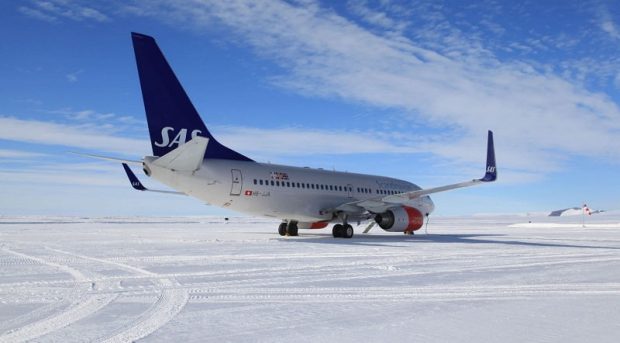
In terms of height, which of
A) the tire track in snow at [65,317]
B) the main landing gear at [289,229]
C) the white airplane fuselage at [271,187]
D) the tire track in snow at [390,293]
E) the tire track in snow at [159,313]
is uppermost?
the white airplane fuselage at [271,187]

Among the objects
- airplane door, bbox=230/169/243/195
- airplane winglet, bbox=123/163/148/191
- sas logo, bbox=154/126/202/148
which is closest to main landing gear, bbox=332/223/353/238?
airplane door, bbox=230/169/243/195

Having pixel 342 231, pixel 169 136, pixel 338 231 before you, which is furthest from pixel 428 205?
pixel 169 136

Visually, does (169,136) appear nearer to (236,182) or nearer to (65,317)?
(236,182)

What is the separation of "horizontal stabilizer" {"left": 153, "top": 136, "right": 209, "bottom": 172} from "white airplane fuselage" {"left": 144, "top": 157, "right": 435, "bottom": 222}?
225 millimetres

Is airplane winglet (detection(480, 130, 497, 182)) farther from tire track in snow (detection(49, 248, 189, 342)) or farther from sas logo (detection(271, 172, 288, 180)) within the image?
tire track in snow (detection(49, 248, 189, 342))

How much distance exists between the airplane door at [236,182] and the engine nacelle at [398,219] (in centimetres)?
654

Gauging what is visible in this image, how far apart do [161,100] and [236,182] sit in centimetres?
384

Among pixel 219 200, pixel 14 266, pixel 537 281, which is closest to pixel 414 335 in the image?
pixel 537 281

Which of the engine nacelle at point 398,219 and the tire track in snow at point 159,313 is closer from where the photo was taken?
the tire track in snow at point 159,313

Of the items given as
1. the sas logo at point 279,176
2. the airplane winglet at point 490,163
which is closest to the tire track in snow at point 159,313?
the sas logo at point 279,176

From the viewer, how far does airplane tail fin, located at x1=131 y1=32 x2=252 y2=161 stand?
1772 centimetres

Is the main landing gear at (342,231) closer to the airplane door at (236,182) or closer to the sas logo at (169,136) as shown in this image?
the airplane door at (236,182)

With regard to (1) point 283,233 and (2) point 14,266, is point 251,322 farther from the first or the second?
(1) point 283,233

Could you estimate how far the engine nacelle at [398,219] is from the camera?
886 inches
